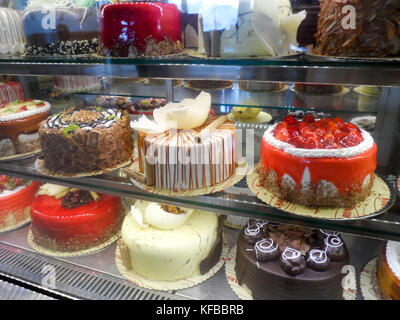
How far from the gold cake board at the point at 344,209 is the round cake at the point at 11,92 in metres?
1.90

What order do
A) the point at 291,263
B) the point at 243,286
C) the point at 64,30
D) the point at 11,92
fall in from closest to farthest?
the point at 291,263
the point at 64,30
the point at 243,286
the point at 11,92

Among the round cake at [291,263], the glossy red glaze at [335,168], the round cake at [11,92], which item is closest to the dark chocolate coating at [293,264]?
the round cake at [291,263]

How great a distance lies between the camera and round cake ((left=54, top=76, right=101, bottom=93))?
6.79ft

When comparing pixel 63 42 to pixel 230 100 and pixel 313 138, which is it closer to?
pixel 230 100

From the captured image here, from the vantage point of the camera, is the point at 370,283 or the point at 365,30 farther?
the point at 370,283

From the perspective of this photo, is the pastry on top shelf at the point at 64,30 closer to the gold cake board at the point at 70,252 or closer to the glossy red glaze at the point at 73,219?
the glossy red glaze at the point at 73,219

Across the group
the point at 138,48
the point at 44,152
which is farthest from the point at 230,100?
the point at 44,152

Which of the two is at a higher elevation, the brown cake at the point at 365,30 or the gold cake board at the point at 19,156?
the brown cake at the point at 365,30

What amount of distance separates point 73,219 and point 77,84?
855mm

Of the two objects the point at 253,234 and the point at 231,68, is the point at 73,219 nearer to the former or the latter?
A: the point at 253,234

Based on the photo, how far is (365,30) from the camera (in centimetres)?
92

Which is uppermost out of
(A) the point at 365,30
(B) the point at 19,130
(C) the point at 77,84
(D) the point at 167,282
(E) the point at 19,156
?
(A) the point at 365,30

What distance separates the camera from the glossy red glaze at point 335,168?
1094 millimetres

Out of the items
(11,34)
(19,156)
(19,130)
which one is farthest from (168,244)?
(11,34)
